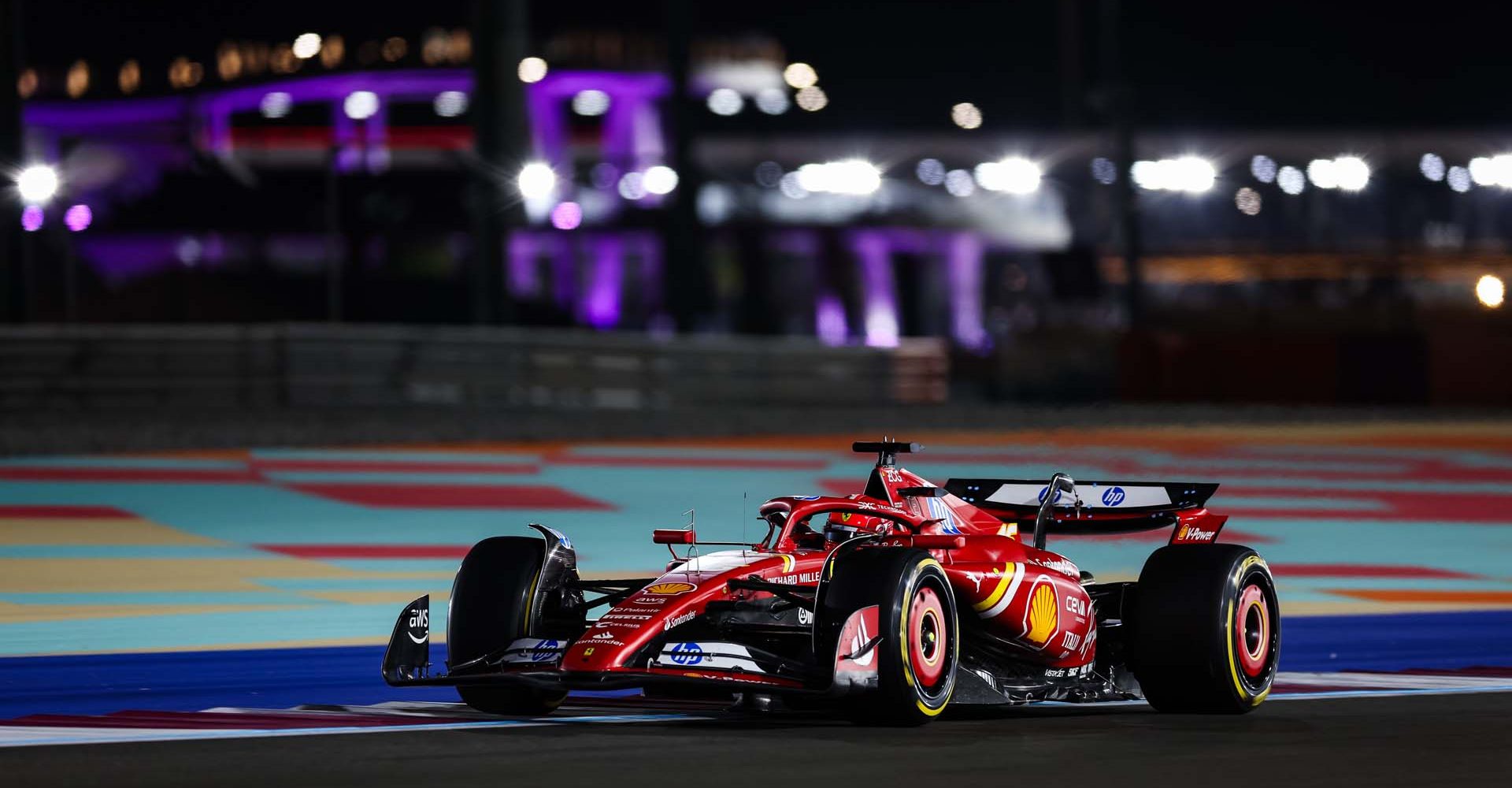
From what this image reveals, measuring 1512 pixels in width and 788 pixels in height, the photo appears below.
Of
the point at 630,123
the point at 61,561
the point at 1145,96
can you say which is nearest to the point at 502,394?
the point at 61,561

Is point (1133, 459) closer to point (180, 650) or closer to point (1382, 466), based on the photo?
point (1382, 466)

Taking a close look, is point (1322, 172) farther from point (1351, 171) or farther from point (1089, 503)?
point (1089, 503)

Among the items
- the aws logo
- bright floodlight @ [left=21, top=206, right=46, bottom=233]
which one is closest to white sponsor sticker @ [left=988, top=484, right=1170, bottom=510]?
the aws logo

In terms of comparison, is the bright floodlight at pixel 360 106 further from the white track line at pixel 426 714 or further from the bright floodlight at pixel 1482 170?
the white track line at pixel 426 714

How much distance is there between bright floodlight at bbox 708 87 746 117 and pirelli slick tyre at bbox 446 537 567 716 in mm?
63322

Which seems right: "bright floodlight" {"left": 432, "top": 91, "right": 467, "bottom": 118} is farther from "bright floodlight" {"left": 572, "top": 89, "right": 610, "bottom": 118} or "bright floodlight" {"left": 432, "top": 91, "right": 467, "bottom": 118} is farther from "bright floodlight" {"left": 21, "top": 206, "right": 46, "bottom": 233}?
"bright floodlight" {"left": 21, "top": 206, "right": 46, "bottom": 233}

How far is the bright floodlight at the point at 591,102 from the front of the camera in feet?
225

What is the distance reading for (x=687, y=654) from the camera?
762 centimetres

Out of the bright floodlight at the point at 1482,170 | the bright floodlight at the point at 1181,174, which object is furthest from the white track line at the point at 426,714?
the bright floodlight at the point at 1482,170

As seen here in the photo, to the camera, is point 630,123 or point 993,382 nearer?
point 993,382

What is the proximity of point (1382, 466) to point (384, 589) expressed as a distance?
14.5 meters

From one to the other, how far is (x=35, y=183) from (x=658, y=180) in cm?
3533

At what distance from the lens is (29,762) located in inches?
277

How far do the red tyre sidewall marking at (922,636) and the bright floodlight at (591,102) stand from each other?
61409mm
